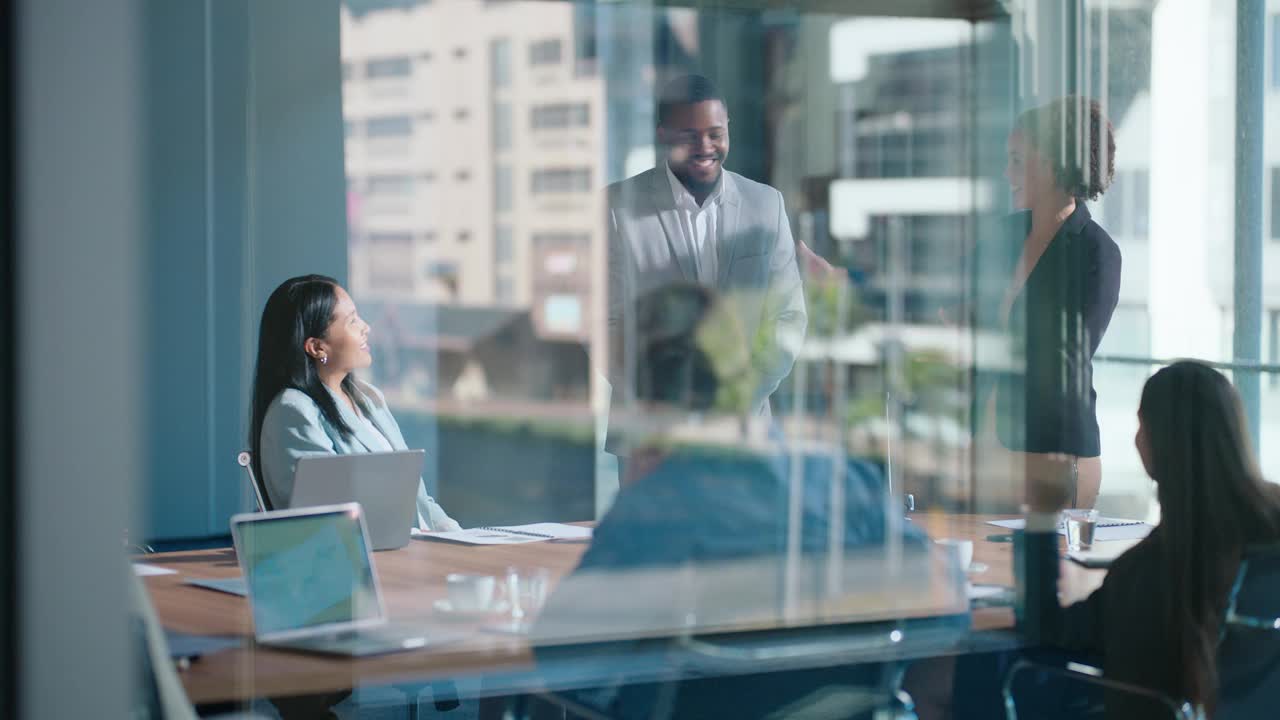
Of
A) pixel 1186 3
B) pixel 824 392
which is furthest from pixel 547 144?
pixel 1186 3

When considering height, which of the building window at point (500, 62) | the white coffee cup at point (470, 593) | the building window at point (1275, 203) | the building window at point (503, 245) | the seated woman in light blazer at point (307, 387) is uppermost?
the building window at point (500, 62)

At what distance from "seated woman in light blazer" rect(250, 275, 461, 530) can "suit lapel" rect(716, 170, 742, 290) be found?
2.89 feet

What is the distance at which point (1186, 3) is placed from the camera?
2.35 meters

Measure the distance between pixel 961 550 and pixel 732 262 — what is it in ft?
3.77

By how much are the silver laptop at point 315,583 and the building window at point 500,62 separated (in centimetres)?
364

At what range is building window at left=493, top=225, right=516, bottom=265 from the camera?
537 cm

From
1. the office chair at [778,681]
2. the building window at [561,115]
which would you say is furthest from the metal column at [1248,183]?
the building window at [561,115]

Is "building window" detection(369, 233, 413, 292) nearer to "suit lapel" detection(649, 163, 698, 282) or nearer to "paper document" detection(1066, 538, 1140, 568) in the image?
"suit lapel" detection(649, 163, 698, 282)

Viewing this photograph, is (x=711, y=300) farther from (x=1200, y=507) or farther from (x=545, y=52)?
(x=545, y=52)

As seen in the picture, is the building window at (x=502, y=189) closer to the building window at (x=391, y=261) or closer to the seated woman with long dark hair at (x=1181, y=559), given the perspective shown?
the building window at (x=391, y=261)

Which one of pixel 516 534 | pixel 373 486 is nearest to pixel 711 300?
pixel 516 534

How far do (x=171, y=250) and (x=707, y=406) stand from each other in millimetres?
2243

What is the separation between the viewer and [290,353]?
2.65 meters

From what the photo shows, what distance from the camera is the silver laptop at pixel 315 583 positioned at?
1.69 meters
